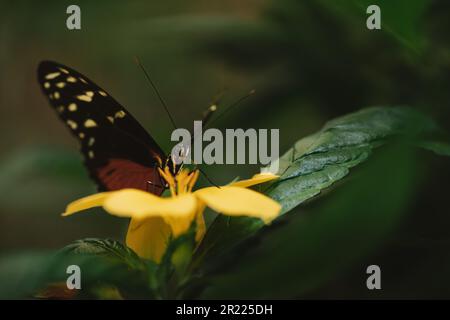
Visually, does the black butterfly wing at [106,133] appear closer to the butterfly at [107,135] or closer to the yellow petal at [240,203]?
the butterfly at [107,135]

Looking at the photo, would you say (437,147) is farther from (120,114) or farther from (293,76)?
(293,76)

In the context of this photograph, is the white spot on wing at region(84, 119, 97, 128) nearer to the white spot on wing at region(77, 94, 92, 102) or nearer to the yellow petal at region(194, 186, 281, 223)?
the white spot on wing at region(77, 94, 92, 102)

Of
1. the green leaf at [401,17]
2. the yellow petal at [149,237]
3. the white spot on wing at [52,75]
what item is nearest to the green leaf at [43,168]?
the white spot on wing at [52,75]

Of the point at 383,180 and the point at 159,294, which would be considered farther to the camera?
the point at 159,294

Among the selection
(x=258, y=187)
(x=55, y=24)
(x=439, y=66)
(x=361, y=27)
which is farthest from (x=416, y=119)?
(x=55, y=24)
